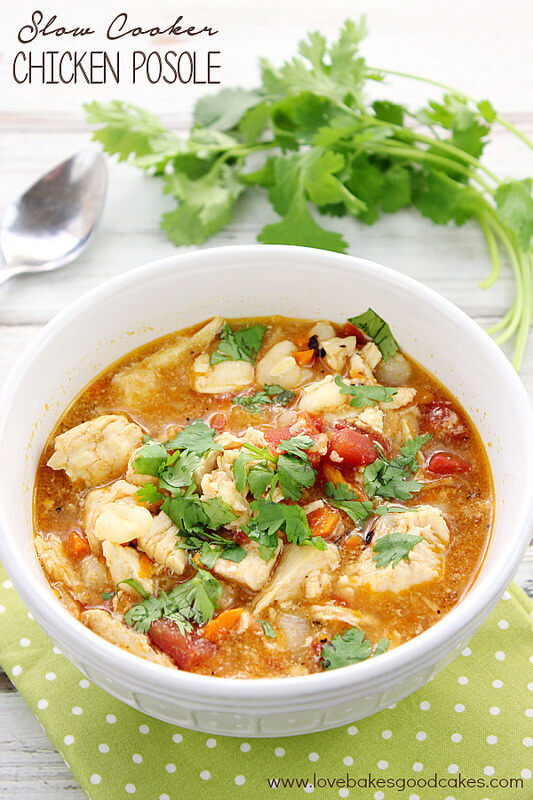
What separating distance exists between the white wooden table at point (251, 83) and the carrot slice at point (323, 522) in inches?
33.7

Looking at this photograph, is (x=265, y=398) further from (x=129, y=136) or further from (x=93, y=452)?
(x=129, y=136)

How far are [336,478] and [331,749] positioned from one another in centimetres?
78

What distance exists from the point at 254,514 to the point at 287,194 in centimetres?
176

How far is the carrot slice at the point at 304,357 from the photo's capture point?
293cm

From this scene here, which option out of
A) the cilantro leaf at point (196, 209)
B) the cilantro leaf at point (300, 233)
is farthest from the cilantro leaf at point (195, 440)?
the cilantro leaf at point (196, 209)

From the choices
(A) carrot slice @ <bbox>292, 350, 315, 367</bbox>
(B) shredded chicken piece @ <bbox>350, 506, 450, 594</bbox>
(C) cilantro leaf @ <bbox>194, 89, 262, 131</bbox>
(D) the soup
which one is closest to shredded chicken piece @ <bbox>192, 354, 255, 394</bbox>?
(D) the soup

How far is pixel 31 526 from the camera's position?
100.0 inches

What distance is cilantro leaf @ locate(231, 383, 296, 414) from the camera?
112 inches

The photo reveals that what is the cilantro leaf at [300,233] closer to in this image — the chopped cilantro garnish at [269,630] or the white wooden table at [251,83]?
the white wooden table at [251,83]

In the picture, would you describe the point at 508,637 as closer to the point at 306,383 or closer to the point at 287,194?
the point at 306,383

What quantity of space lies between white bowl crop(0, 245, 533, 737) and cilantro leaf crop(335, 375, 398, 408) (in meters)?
0.20

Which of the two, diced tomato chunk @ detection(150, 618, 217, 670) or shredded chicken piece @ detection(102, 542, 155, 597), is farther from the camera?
shredded chicken piece @ detection(102, 542, 155, 597)

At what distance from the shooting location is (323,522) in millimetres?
2510

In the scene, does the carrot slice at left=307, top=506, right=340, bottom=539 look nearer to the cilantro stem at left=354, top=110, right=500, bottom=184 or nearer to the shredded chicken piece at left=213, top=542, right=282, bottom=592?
the shredded chicken piece at left=213, top=542, right=282, bottom=592
